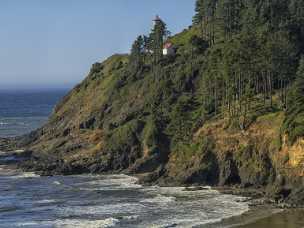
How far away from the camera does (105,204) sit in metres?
83.1

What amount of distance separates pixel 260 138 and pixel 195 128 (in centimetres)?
1458

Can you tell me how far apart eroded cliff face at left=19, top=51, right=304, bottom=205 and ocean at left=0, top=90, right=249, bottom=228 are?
4.81m

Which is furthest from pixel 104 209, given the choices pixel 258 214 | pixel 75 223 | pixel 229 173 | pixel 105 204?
pixel 229 173

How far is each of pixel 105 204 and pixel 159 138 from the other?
2638 cm

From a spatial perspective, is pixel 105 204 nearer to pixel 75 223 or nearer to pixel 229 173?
pixel 75 223

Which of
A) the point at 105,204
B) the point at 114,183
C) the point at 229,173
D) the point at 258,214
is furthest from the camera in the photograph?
the point at 114,183

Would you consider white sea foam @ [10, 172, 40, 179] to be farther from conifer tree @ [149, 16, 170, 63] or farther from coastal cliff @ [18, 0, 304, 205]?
conifer tree @ [149, 16, 170, 63]

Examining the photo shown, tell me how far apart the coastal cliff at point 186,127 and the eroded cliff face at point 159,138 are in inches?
6.3

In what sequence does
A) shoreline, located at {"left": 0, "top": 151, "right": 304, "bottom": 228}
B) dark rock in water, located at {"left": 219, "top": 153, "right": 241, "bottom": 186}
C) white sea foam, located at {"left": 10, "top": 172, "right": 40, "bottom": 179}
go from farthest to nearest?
white sea foam, located at {"left": 10, "top": 172, "right": 40, "bottom": 179} < dark rock in water, located at {"left": 219, "top": 153, "right": 241, "bottom": 186} < shoreline, located at {"left": 0, "top": 151, "right": 304, "bottom": 228}

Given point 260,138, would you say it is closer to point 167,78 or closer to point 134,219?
point 134,219

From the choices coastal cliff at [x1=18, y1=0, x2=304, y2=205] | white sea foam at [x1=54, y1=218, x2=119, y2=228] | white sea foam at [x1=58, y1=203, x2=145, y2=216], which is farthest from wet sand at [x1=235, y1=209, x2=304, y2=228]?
white sea foam at [x1=58, y1=203, x2=145, y2=216]

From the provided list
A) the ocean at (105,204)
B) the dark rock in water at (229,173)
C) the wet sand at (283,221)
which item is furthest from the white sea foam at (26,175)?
the wet sand at (283,221)

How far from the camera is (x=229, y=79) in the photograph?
10388 centimetres

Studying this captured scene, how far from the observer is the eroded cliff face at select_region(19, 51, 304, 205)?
8838 centimetres
